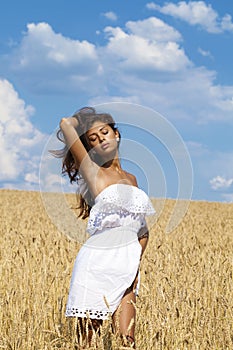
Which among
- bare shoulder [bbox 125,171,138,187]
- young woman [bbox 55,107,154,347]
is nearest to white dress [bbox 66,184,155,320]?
young woman [bbox 55,107,154,347]

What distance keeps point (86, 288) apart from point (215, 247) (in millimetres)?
5694

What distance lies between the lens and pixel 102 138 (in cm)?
318

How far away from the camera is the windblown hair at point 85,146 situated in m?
3.22

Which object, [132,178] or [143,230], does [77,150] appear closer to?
[132,178]

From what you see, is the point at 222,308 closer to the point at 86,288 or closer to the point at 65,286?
the point at 65,286

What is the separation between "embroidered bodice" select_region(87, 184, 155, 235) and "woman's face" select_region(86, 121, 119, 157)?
21 centimetres

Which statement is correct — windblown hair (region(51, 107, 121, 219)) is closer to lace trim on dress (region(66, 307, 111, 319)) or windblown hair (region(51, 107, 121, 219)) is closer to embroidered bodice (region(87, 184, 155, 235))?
embroidered bodice (region(87, 184, 155, 235))

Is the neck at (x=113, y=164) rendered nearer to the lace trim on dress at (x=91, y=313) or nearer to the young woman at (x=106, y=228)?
the young woman at (x=106, y=228)

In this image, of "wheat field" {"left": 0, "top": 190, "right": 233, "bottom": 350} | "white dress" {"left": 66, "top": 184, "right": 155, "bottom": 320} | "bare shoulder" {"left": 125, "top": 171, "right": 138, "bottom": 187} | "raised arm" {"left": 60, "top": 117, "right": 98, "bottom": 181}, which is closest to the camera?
"white dress" {"left": 66, "top": 184, "right": 155, "bottom": 320}

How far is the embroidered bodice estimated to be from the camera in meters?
3.07

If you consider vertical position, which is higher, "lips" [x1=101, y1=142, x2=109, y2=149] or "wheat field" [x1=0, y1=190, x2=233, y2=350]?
"lips" [x1=101, y1=142, x2=109, y2=149]

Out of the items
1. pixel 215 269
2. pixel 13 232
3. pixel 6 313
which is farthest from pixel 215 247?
pixel 6 313

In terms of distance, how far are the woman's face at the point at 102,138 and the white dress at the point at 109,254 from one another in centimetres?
22

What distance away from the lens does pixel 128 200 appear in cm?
308
